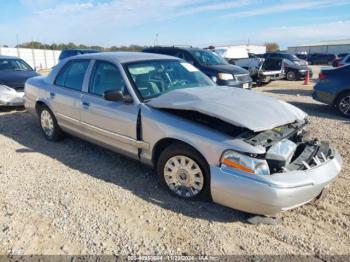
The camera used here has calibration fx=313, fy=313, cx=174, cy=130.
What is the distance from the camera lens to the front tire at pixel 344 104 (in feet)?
25.8

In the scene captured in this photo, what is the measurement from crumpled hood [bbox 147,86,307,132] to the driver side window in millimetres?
642

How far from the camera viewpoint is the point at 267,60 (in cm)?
1689

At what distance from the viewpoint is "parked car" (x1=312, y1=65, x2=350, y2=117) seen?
7.91 meters

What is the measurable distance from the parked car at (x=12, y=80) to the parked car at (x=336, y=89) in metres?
7.81

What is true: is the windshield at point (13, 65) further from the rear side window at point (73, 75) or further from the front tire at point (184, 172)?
the front tire at point (184, 172)

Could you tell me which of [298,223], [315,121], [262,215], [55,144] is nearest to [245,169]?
[262,215]

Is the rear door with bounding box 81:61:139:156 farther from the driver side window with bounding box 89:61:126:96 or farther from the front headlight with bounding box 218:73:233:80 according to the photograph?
the front headlight with bounding box 218:73:233:80

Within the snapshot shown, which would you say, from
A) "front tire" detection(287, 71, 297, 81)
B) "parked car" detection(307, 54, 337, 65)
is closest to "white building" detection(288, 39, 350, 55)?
"parked car" detection(307, 54, 337, 65)

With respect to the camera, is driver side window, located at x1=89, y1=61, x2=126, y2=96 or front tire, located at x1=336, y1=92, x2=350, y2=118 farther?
front tire, located at x1=336, y1=92, x2=350, y2=118

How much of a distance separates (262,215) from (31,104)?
4.71 m

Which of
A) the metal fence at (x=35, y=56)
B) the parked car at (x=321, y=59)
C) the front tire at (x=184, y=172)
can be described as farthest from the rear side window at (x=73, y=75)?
the parked car at (x=321, y=59)

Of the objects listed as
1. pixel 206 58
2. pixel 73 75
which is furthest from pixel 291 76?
pixel 73 75

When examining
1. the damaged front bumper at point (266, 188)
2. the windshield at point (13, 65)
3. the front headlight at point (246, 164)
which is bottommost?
the damaged front bumper at point (266, 188)

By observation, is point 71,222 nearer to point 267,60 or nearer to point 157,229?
point 157,229
